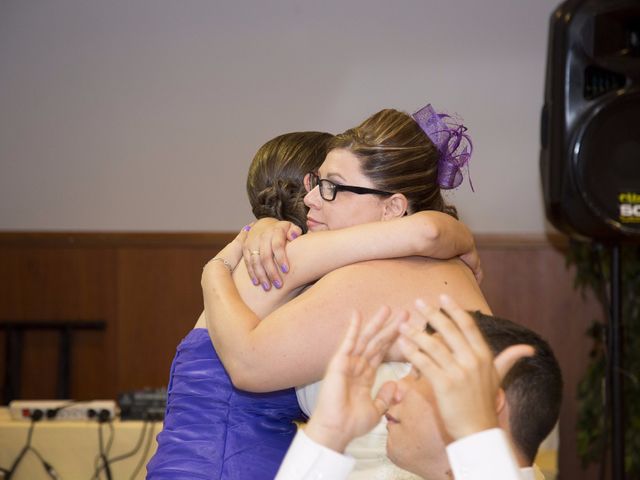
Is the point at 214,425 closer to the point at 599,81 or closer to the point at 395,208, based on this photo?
the point at 395,208

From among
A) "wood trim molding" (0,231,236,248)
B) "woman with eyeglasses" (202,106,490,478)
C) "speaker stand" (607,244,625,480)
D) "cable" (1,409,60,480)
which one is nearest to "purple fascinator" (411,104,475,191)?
"woman with eyeglasses" (202,106,490,478)

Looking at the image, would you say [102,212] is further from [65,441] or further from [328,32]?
Answer: [65,441]

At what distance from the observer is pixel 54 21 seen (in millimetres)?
4766

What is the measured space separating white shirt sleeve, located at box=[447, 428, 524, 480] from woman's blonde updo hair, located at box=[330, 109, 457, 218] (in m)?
0.86

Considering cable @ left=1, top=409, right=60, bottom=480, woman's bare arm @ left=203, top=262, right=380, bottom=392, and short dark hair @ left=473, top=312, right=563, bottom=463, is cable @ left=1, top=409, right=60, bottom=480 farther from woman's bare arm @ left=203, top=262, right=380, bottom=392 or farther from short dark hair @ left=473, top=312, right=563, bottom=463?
short dark hair @ left=473, top=312, right=563, bottom=463

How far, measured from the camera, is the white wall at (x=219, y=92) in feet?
14.9

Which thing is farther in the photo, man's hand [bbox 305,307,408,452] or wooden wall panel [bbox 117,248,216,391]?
wooden wall panel [bbox 117,248,216,391]

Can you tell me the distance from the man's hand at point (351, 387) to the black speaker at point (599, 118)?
5.46 ft

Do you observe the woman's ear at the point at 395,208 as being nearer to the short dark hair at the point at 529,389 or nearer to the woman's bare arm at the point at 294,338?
the woman's bare arm at the point at 294,338

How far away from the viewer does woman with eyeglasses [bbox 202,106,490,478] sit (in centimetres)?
153

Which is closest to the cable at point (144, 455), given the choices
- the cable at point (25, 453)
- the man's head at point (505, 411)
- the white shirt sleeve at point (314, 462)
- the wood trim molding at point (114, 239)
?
the cable at point (25, 453)

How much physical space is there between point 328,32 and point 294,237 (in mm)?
3044

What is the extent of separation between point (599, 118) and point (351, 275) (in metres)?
1.34

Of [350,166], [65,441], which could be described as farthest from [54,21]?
[350,166]
